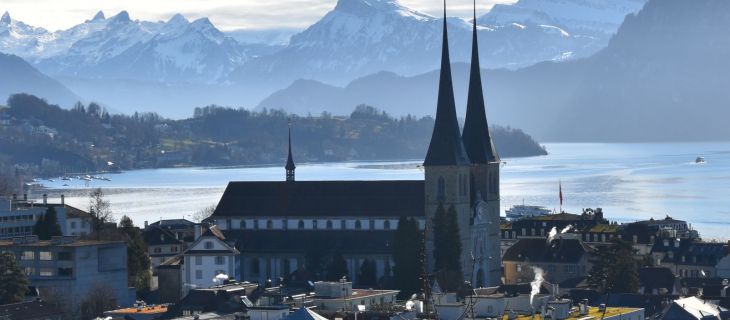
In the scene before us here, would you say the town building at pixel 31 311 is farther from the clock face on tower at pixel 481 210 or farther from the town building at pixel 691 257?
the town building at pixel 691 257

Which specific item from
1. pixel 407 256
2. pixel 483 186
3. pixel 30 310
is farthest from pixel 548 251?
pixel 30 310

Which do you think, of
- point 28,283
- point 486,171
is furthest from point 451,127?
point 28,283

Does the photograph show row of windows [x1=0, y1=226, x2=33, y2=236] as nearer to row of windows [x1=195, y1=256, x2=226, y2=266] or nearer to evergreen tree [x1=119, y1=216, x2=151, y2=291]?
evergreen tree [x1=119, y1=216, x2=151, y2=291]

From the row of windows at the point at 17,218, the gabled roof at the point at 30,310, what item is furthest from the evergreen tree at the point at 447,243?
the row of windows at the point at 17,218

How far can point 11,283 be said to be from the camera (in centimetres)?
7019

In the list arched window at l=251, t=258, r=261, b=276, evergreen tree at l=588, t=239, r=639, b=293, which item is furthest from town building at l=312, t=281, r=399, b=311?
arched window at l=251, t=258, r=261, b=276

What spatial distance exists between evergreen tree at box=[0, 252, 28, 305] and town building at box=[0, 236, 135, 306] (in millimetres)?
4207

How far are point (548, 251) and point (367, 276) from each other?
→ 12343 mm

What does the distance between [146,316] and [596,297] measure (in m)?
17.3

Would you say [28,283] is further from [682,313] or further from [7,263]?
A: [682,313]

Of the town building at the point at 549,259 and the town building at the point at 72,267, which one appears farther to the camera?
the town building at the point at 549,259

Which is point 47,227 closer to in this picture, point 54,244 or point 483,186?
point 54,244

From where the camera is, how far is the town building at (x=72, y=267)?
76688mm

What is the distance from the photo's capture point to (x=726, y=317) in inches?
2484
